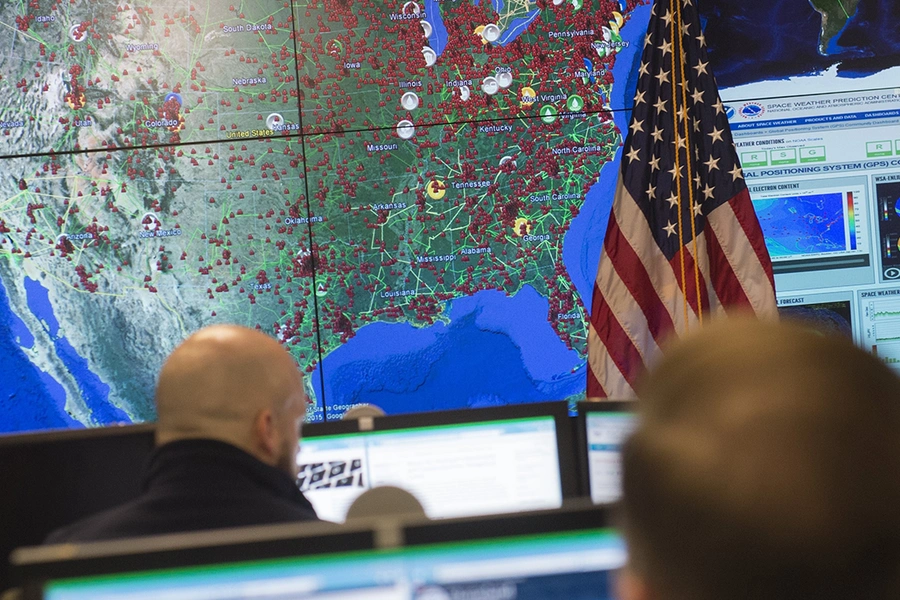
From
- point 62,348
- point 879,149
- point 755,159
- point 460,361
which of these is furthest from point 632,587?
point 879,149

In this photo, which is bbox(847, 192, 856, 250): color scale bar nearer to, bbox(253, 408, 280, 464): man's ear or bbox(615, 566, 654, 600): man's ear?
bbox(253, 408, 280, 464): man's ear

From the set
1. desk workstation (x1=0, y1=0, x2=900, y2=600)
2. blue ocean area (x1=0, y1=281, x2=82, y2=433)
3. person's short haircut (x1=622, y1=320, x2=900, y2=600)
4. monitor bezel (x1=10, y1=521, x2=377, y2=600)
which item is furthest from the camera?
blue ocean area (x1=0, y1=281, x2=82, y2=433)

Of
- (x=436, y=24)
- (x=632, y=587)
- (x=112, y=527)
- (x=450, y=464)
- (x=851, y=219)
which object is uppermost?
(x=436, y=24)

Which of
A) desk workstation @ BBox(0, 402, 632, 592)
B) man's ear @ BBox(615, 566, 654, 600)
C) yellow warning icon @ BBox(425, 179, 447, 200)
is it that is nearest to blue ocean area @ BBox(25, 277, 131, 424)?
yellow warning icon @ BBox(425, 179, 447, 200)

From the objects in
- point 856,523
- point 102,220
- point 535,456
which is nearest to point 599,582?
point 856,523

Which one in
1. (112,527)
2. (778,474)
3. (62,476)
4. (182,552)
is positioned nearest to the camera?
(778,474)

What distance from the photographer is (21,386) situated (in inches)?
135

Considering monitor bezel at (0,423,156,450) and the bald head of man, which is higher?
the bald head of man

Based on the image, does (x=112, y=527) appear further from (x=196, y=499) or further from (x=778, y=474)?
(x=778, y=474)

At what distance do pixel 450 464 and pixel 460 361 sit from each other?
1.71m

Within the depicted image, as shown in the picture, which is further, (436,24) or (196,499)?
(436,24)

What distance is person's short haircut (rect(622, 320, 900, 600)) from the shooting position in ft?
1.23

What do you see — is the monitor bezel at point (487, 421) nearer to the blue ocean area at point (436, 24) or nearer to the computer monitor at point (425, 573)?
the computer monitor at point (425, 573)

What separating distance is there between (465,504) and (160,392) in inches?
27.2
